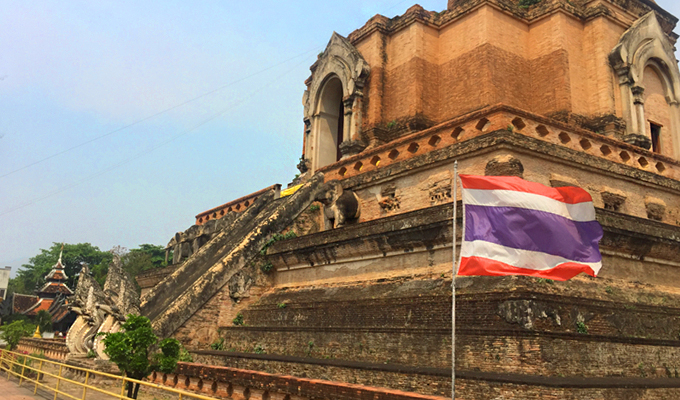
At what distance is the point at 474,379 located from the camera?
23.5 feet

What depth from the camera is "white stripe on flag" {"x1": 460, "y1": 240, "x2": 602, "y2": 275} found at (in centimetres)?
639

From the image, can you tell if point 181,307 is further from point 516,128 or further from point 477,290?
point 516,128

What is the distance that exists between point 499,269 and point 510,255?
0.72 ft

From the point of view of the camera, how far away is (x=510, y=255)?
6.40 metres

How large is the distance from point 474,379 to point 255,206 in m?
11.4

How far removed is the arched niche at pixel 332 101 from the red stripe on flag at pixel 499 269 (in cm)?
985

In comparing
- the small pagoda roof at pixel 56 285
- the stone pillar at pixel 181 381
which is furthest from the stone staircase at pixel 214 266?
the small pagoda roof at pixel 56 285

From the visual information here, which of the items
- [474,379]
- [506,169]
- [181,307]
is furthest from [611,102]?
[181,307]

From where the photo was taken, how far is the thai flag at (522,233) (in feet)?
21.0

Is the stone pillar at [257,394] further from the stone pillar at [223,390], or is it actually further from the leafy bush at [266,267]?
the leafy bush at [266,267]

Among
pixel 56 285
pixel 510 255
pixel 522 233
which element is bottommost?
pixel 510 255

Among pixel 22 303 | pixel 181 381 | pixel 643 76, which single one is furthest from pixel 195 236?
pixel 22 303

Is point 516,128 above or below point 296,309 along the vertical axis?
above

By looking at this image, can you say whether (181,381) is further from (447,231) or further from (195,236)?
(195,236)
